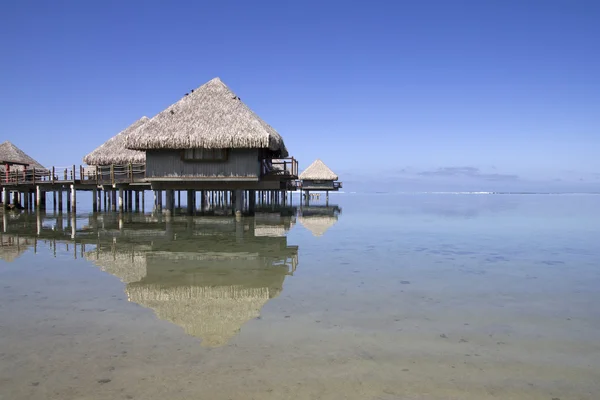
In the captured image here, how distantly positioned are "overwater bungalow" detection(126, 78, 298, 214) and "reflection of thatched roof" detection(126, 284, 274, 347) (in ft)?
41.3

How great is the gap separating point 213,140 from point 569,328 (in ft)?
52.9

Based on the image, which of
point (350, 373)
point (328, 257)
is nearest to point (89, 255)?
point (328, 257)

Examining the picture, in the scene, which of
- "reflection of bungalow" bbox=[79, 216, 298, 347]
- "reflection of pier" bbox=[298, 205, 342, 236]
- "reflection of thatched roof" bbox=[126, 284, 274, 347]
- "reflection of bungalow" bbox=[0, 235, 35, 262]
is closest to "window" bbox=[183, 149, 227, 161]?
"reflection of pier" bbox=[298, 205, 342, 236]

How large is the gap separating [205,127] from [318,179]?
88.6 feet

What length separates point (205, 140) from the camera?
1991 centimetres

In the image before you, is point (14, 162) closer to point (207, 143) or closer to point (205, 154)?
point (205, 154)

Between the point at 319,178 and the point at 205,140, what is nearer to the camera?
the point at 205,140

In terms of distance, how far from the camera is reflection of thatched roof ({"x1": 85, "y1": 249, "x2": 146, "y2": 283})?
8.52 metres

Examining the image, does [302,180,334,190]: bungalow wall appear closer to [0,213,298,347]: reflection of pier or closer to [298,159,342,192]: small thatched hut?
[298,159,342,192]: small thatched hut

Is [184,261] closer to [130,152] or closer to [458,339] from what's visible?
[458,339]

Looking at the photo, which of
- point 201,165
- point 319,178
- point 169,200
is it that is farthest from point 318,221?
point 319,178

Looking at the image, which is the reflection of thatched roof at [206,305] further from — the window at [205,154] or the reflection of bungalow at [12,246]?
the window at [205,154]

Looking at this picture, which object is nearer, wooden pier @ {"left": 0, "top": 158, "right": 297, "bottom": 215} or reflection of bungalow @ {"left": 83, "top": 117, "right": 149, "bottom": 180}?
wooden pier @ {"left": 0, "top": 158, "right": 297, "bottom": 215}

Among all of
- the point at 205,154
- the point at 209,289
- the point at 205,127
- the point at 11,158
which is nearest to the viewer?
the point at 209,289
